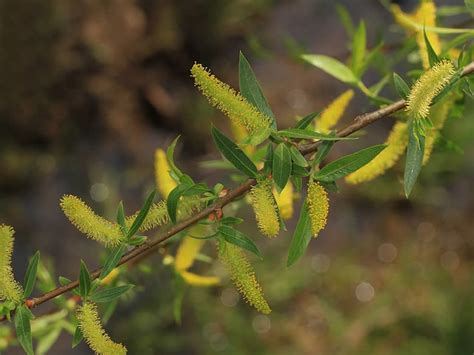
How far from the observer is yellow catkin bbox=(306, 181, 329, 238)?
0.78m

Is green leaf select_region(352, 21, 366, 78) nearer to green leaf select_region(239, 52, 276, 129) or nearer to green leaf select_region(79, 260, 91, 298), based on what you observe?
green leaf select_region(239, 52, 276, 129)

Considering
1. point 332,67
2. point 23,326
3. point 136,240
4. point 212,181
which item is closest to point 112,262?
point 136,240

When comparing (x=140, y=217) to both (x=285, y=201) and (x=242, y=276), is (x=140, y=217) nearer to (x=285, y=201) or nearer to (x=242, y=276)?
(x=242, y=276)

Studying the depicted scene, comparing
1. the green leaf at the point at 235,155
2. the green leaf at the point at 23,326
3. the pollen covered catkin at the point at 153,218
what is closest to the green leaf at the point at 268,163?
the green leaf at the point at 235,155

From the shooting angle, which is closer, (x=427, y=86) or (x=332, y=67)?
(x=427, y=86)

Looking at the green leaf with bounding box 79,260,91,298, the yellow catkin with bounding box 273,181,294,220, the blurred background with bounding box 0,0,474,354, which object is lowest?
the blurred background with bounding box 0,0,474,354

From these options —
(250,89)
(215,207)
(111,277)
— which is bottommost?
(111,277)

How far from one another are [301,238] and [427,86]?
0.25 metres

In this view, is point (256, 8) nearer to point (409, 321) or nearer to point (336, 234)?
point (336, 234)

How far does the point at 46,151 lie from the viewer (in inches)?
133

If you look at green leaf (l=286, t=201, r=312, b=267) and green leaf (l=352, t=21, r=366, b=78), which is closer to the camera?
green leaf (l=286, t=201, r=312, b=267)

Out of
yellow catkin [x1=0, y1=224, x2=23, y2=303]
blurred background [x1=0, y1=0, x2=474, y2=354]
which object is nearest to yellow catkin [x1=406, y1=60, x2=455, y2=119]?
yellow catkin [x1=0, y1=224, x2=23, y2=303]

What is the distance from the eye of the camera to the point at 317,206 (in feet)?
2.57

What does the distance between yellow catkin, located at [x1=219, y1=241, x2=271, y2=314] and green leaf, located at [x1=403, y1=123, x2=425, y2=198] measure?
23cm
